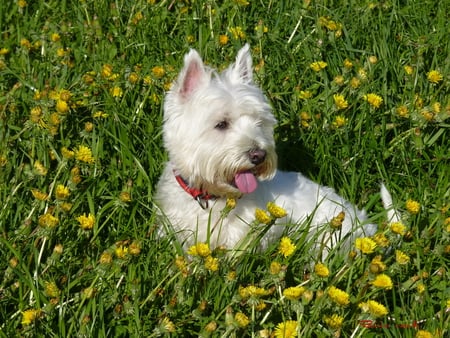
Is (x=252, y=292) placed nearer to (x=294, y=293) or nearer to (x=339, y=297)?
(x=294, y=293)

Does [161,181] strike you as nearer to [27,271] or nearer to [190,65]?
[190,65]

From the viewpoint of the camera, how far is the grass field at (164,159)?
10.5 feet

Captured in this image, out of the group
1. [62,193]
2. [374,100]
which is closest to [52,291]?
[62,193]

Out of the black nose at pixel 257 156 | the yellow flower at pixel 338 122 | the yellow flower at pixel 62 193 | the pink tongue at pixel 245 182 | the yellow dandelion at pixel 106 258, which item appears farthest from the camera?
the yellow flower at pixel 338 122

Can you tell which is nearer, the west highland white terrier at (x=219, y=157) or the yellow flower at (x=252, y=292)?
the yellow flower at (x=252, y=292)

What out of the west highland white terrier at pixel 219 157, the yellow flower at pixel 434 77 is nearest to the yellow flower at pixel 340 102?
the west highland white terrier at pixel 219 157

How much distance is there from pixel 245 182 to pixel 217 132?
1.00 feet

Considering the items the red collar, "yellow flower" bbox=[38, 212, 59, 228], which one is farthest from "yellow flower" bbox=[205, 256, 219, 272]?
the red collar

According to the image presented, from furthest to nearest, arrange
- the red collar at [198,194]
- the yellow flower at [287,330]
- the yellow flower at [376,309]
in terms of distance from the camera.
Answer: the red collar at [198,194] < the yellow flower at [287,330] < the yellow flower at [376,309]

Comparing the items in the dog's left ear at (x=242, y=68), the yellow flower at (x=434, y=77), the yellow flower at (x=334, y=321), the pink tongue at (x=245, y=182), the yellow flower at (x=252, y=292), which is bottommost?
the pink tongue at (x=245, y=182)

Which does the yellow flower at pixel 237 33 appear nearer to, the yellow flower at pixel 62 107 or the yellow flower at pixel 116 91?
the yellow flower at pixel 116 91

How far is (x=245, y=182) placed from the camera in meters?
4.09

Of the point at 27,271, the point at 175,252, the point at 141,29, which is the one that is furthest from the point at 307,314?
the point at 141,29

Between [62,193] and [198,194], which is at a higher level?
[62,193]
